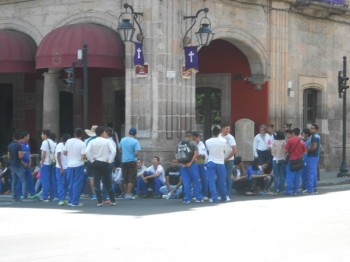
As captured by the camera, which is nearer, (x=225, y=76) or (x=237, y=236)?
(x=237, y=236)

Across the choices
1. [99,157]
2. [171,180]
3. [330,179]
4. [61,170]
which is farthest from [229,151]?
[330,179]

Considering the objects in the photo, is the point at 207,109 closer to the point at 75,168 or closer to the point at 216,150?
the point at 216,150

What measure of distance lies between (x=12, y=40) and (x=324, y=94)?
11.0m

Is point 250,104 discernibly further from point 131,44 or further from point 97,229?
point 97,229

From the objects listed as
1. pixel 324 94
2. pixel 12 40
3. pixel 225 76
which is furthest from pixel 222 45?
pixel 12 40

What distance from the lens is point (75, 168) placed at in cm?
1680

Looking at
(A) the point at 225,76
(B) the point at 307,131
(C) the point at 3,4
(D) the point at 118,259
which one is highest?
(C) the point at 3,4

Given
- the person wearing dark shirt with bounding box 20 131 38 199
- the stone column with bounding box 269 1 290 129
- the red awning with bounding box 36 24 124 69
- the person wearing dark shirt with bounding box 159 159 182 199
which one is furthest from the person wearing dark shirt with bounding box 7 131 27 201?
the stone column with bounding box 269 1 290 129

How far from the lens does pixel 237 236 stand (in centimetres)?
1109

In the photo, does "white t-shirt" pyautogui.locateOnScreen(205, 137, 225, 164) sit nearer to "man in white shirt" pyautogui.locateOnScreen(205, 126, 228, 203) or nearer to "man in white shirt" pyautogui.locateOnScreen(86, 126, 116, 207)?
"man in white shirt" pyautogui.locateOnScreen(205, 126, 228, 203)

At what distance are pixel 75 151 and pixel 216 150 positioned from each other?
10.1ft

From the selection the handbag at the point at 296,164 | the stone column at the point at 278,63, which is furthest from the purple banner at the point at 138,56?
the stone column at the point at 278,63

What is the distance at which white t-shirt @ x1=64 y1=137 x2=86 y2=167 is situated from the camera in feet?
55.0

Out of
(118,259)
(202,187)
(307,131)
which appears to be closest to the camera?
(118,259)
